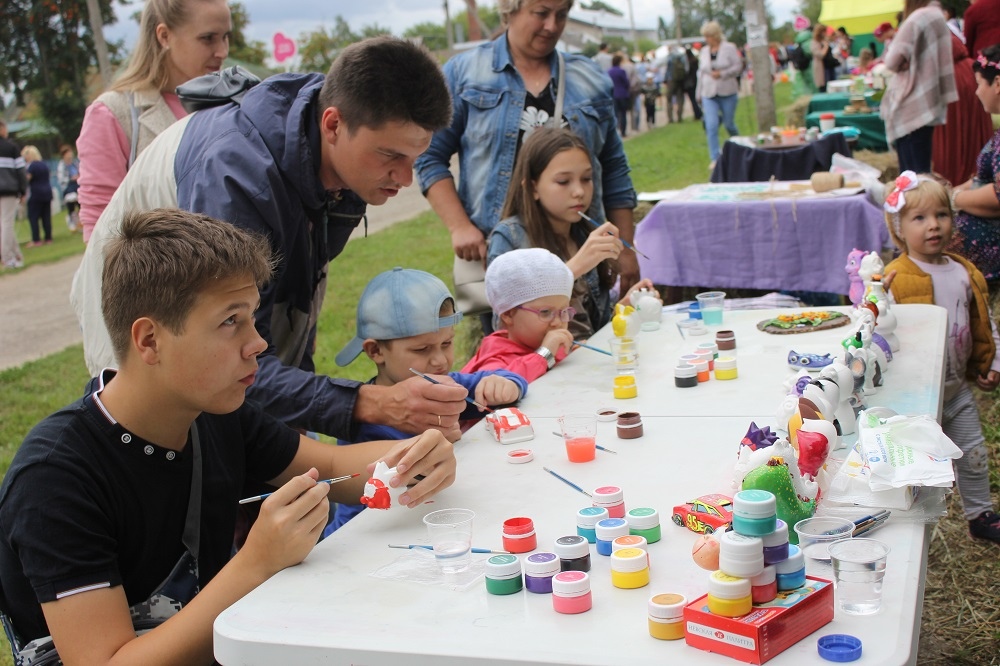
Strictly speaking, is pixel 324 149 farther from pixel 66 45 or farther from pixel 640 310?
pixel 66 45

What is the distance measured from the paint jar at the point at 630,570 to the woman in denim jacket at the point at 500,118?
2.62 meters

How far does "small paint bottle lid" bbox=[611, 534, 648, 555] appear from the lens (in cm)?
159

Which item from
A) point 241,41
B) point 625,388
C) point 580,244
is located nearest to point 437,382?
point 625,388

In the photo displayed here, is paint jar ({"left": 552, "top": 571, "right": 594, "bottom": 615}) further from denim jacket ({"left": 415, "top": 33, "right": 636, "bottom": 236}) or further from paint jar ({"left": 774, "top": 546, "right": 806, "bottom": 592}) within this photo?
denim jacket ({"left": 415, "top": 33, "right": 636, "bottom": 236})

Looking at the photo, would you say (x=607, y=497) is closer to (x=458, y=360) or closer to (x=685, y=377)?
(x=685, y=377)

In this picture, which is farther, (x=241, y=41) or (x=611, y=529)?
(x=241, y=41)

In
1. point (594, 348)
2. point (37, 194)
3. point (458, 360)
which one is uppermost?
point (594, 348)

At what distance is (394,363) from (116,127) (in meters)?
1.36

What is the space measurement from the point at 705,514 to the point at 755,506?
1.09 ft

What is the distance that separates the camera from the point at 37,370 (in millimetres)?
7586

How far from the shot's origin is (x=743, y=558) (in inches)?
52.6

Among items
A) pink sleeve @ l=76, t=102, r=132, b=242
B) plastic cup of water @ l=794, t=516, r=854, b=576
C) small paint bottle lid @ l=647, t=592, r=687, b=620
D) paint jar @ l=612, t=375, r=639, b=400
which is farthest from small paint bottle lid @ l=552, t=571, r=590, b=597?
pink sleeve @ l=76, t=102, r=132, b=242

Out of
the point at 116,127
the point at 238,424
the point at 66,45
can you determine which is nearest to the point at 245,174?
the point at 238,424

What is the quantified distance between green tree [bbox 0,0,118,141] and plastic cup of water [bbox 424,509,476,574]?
31.9m
